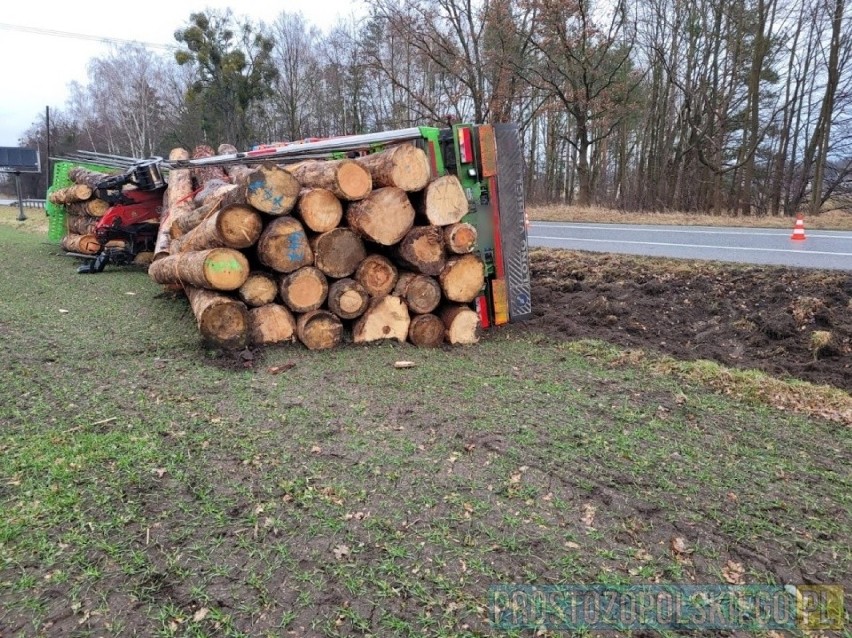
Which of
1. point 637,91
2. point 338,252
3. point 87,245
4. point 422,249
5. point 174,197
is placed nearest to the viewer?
point 338,252

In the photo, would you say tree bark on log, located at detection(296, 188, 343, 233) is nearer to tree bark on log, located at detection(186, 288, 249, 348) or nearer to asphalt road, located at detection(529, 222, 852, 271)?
tree bark on log, located at detection(186, 288, 249, 348)

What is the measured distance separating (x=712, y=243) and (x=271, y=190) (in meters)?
8.13

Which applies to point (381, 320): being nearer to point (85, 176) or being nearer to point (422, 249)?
point (422, 249)

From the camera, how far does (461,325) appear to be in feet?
18.0

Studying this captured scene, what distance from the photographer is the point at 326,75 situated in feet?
107

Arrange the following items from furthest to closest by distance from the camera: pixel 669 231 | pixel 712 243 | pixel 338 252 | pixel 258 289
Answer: pixel 669 231 < pixel 712 243 < pixel 338 252 < pixel 258 289

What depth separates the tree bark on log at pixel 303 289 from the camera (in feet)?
16.2

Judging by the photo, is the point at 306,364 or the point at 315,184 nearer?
the point at 306,364

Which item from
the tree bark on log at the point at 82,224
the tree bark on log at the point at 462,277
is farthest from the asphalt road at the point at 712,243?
the tree bark on log at the point at 82,224

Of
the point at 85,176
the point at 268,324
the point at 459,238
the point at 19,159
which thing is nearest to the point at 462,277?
the point at 459,238

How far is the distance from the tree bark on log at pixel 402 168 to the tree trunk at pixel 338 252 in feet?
1.95

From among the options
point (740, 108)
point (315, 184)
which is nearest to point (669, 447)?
point (315, 184)

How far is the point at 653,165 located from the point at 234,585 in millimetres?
26772

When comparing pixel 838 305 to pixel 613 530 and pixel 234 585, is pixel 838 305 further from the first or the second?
pixel 234 585
